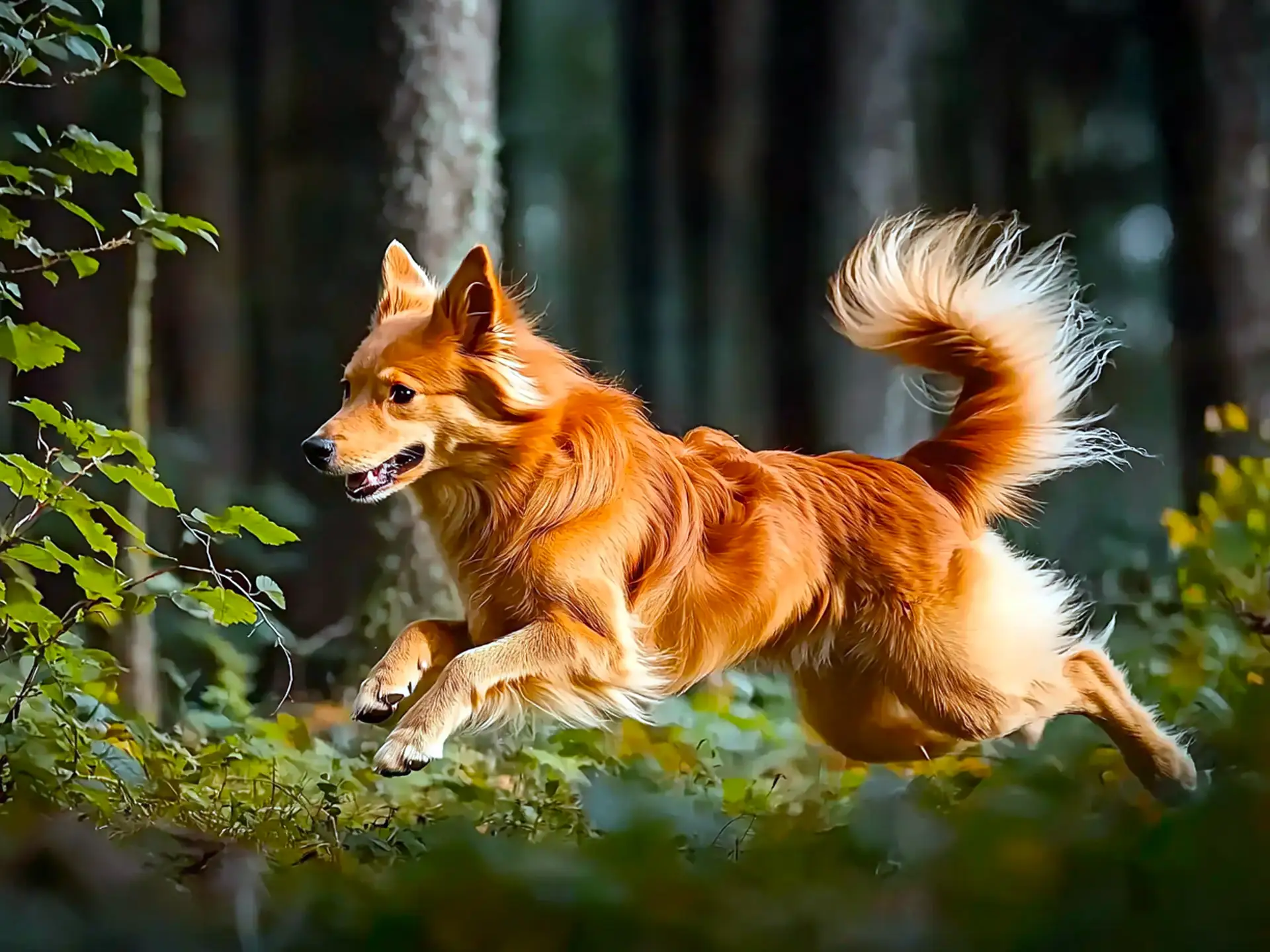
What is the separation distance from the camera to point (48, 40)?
1738 mm

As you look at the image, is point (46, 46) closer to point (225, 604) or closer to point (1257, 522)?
point (225, 604)

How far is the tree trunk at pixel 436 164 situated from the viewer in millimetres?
2381

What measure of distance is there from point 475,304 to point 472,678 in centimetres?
60

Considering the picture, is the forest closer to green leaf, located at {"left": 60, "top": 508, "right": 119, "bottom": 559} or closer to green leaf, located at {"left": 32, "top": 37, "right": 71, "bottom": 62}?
green leaf, located at {"left": 60, "top": 508, "right": 119, "bottom": 559}

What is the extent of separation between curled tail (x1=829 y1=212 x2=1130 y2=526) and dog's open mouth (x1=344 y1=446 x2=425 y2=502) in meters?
0.89

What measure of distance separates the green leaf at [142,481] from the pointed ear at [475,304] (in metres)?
0.52

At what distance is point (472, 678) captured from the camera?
171 centimetres

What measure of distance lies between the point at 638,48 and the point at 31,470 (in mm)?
1585

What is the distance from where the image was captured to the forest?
2.04 metres

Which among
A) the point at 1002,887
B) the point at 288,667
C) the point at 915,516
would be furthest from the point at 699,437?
the point at 1002,887

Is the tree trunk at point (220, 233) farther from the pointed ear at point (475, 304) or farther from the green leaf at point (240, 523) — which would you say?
the pointed ear at point (475, 304)

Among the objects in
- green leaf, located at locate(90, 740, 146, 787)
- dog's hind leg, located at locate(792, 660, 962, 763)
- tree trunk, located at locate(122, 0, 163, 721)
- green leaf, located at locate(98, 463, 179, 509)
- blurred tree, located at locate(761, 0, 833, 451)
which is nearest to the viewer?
green leaf, located at locate(98, 463, 179, 509)

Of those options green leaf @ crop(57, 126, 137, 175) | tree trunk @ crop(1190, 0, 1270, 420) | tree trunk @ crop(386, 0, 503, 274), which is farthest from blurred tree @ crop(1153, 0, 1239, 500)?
green leaf @ crop(57, 126, 137, 175)

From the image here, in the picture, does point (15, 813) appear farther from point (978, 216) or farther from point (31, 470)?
point (978, 216)
